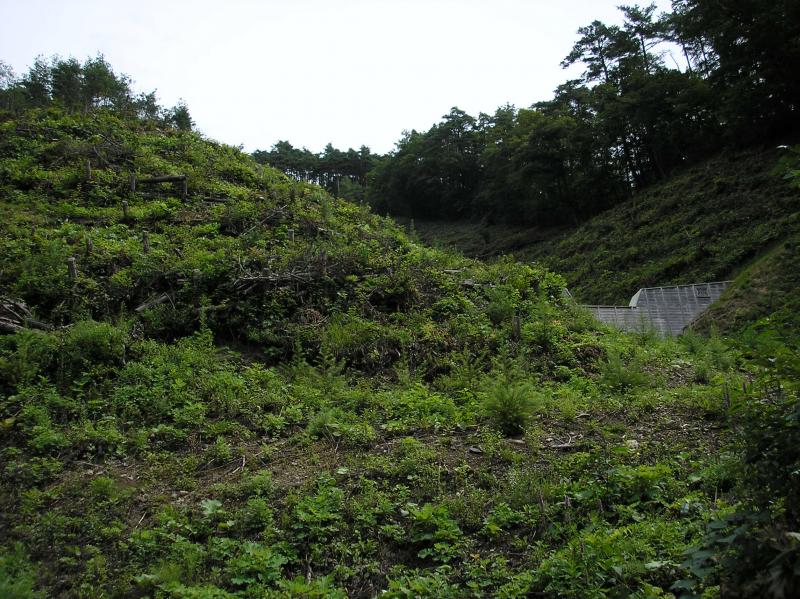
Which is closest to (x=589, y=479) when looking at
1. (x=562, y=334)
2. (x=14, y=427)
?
(x=562, y=334)

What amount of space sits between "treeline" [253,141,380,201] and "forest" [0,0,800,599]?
42.4 metres

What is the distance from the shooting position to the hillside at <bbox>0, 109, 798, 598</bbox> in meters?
3.62

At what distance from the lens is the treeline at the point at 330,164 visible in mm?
62812

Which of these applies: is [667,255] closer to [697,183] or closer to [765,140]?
[697,183]

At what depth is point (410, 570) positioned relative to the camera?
12.8 feet

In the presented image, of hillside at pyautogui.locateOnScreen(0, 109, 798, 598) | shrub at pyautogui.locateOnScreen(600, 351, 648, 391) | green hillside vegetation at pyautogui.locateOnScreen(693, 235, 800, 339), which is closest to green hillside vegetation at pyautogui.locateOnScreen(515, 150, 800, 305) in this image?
green hillside vegetation at pyautogui.locateOnScreen(693, 235, 800, 339)

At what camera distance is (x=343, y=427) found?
6438 mm

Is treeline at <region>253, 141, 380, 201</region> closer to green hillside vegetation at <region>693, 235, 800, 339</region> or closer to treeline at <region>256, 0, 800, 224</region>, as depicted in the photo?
treeline at <region>256, 0, 800, 224</region>

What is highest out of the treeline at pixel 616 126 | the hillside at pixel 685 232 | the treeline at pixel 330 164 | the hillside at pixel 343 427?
the treeline at pixel 330 164

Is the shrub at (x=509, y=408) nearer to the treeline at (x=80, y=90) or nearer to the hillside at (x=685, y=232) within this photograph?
the hillside at (x=685, y=232)

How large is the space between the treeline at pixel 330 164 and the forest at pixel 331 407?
139 ft

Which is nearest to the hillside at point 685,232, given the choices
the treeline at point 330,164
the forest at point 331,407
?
the forest at point 331,407

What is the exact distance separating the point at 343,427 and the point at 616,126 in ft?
124

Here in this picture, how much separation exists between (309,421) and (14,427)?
11.0 feet
